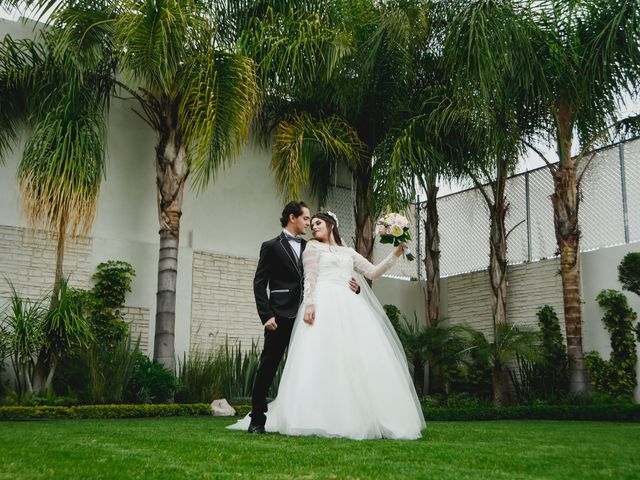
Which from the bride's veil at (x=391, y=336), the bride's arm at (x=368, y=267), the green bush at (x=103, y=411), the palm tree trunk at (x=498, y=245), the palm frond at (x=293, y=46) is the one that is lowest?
the green bush at (x=103, y=411)

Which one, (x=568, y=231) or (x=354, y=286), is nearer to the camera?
(x=354, y=286)

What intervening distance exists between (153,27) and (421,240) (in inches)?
293

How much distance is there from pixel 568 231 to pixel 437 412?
3099mm

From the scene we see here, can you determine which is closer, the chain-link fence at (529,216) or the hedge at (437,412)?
the hedge at (437,412)

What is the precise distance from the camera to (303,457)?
332 cm

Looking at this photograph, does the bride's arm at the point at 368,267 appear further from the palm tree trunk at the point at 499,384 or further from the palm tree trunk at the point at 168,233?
the palm tree trunk at the point at 499,384

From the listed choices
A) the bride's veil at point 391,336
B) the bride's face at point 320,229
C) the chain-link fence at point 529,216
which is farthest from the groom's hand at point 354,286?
the chain-link fence at point 529,216

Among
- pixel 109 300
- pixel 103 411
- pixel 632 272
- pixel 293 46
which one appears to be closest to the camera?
pixel 103 411

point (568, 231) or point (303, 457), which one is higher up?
point (568, 231)

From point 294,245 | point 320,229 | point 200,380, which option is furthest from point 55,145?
point 320,229

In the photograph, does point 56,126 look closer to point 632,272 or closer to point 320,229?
point 320,229

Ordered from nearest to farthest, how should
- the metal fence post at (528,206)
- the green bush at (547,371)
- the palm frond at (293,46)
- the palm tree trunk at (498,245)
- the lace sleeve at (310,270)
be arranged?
the lace sleeve at (310,270), the palm frond at (293,46), the green bush at (547,371), the palm tree trunk at (498,245), the metal fence post at (528,206)

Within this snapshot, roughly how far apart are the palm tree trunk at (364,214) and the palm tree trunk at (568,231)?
2.73 m

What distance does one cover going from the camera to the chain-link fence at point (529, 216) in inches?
422
